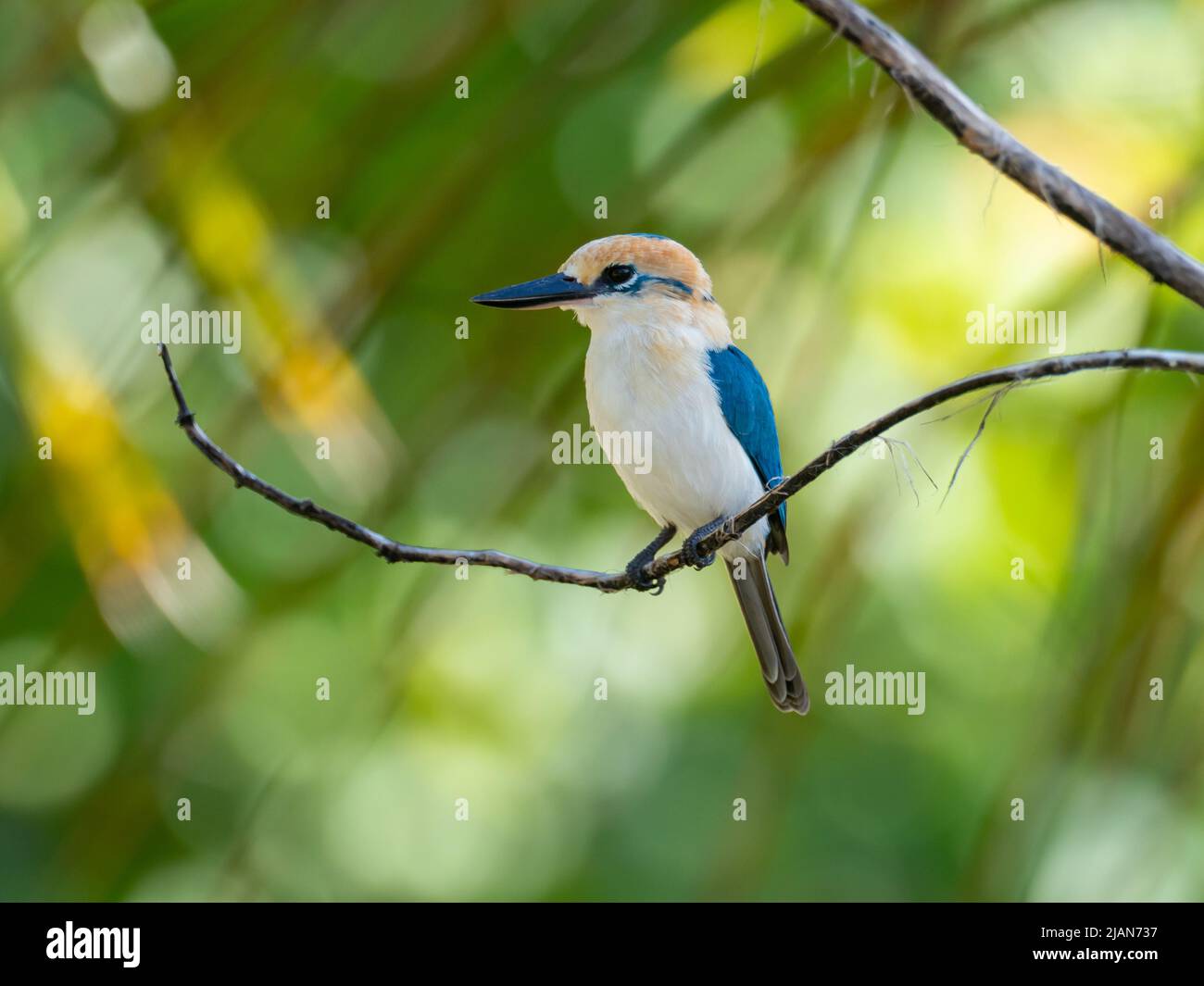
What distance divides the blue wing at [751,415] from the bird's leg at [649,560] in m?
0.25

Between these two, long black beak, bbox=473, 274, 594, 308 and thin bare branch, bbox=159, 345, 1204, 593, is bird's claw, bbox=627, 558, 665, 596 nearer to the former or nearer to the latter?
thin bare branch, bbox=159, 345, 1204, 593

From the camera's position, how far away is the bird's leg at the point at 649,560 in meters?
2.62

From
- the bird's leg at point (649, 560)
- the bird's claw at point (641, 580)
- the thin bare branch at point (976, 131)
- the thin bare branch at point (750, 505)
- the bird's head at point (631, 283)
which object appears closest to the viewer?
the thin bare branch at point (750, 505)

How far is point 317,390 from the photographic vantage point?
8.04ft

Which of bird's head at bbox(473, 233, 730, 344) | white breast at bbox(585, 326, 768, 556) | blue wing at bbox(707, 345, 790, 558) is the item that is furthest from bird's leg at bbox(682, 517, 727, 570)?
bird's head at bbox(473, 233, 730, 344)

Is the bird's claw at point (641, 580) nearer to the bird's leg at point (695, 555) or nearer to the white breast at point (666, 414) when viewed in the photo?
the bird's leg at point (695, 555)

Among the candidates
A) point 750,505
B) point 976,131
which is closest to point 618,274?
point 750,505

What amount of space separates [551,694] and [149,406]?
137cm

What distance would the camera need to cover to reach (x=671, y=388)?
2.81m

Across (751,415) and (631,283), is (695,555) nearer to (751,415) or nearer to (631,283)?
(751,415)

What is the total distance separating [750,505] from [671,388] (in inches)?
29.8

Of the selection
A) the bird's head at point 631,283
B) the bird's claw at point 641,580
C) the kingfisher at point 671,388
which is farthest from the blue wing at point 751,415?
the bird's claw at point 641,580

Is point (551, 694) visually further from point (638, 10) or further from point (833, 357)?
point (638, 10)

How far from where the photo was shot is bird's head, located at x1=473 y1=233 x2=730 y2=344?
2.75m
